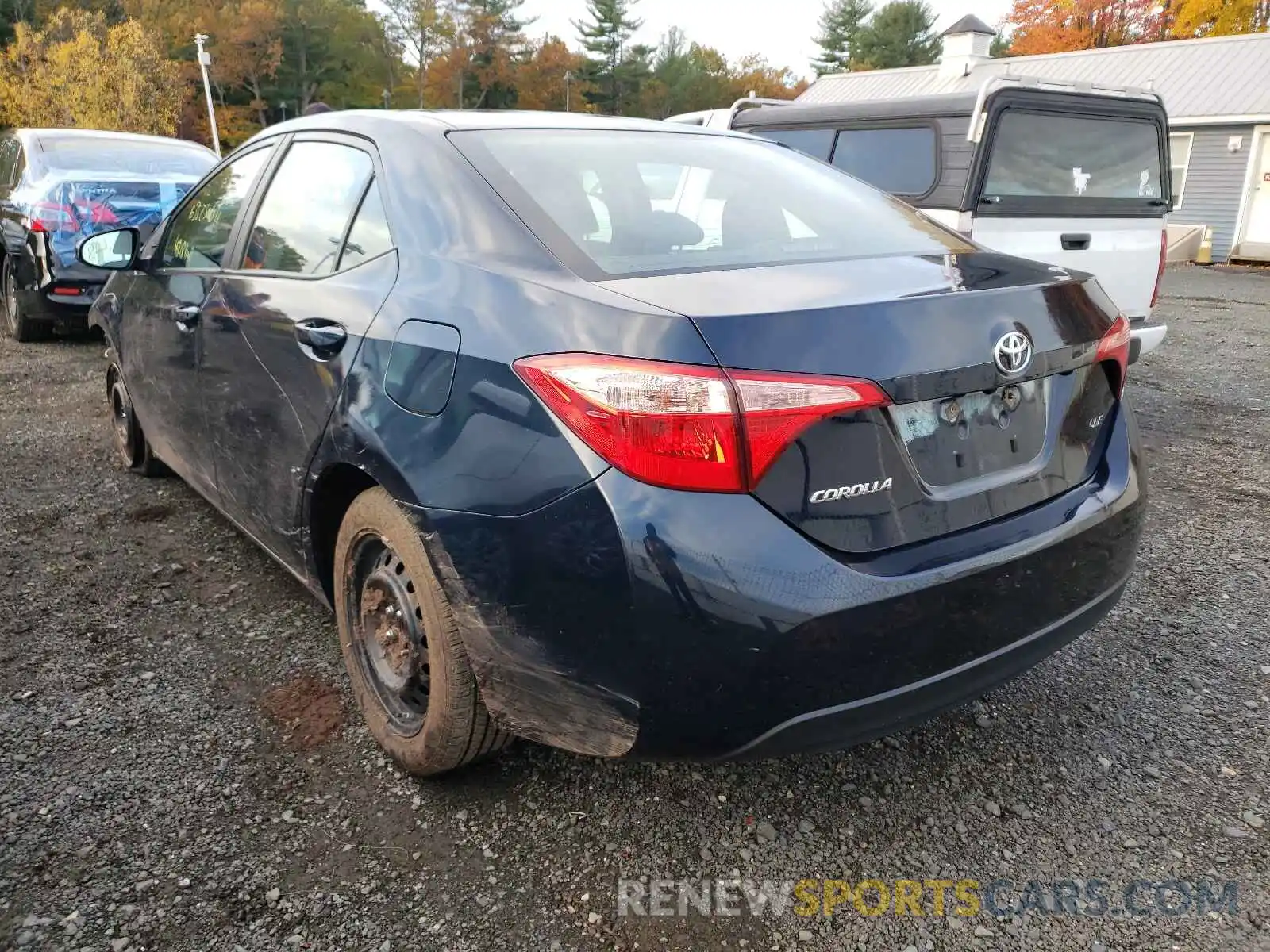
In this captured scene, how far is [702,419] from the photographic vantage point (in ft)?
5.49

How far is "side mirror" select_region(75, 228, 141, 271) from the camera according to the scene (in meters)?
3.82

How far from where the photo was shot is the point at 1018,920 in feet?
6.50

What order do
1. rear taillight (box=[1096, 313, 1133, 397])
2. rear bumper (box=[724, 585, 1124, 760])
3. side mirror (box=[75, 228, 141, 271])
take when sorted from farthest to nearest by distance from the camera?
1. side mirror (box=[75, 228, 141, 271])
2. rear taillight (box=[1096, 313, 1133, 397])
3. rear bumper (box=[724, 585, 1124, 760])

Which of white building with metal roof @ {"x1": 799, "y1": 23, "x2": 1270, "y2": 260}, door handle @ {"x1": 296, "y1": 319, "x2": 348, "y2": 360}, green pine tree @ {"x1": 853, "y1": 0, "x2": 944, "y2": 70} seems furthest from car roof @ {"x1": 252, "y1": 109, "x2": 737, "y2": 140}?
green pine tree @ {"x1": 853, "y1": 0, "x2": 944, "y2": 70}

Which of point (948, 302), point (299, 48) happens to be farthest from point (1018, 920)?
point (299, 48)

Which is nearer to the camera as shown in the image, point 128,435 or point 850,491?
point 850,491

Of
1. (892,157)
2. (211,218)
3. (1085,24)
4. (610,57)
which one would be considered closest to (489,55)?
(610,57)

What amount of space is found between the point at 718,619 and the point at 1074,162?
554 cm

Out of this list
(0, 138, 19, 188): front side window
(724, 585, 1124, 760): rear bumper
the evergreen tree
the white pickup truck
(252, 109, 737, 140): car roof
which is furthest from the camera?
the evergreen tree

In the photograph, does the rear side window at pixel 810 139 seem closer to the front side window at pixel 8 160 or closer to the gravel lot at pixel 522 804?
the gravel lot at pixel 522 804

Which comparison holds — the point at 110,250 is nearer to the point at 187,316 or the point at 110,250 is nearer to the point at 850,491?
the point at 187,316

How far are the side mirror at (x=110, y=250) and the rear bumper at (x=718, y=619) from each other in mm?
2642

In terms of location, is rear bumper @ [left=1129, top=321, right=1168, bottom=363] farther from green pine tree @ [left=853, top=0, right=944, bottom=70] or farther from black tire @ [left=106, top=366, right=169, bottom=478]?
green pine tree @ [left=853, top=0, right=944, bottom=70]

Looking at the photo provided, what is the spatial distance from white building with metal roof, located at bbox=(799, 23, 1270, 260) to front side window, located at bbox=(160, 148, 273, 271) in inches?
662
